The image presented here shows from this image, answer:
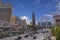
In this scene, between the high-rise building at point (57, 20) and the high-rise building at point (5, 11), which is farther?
the high-rise building at point (57, 20)

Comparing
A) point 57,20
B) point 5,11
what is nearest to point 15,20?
point 5,11

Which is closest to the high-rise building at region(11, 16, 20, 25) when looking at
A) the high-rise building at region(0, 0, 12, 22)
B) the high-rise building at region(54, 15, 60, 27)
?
the high-rise building at region(0, 0, 12, 22)

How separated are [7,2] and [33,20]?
92 cm

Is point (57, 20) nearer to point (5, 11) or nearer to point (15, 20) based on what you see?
point (15, 20)

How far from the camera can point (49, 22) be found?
5590 mm

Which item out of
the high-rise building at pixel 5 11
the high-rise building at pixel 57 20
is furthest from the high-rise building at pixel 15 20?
the high-rise building at pixel 57 20

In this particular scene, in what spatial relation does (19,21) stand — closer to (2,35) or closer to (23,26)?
(23,26)

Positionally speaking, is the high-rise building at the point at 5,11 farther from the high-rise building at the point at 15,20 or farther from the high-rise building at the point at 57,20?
the high-rise building at the point at 57,20

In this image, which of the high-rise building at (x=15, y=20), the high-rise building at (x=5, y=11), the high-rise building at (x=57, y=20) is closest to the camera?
the high-rise building at (x=5, y=11)

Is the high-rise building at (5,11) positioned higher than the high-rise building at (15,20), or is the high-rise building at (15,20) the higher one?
the high-rise building at (5,11)

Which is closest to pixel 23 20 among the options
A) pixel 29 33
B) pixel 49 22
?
pixel 29 33

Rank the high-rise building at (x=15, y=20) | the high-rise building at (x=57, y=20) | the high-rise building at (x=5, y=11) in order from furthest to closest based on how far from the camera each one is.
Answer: the high-rise building at (x=57, y=20) < the high-rise building at (x=15, y=20) < the high-rise building at (x=5, y=11)

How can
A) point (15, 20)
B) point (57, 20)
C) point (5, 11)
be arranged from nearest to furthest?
1. point (5, 11)
2. point (15, 20)
3. point (57, 20)

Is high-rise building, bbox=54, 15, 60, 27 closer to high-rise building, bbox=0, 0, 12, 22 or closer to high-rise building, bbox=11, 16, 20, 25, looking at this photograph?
high-rise building, bbox=11, 16, 20, 25
